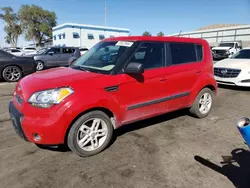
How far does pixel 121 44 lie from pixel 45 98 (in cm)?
164

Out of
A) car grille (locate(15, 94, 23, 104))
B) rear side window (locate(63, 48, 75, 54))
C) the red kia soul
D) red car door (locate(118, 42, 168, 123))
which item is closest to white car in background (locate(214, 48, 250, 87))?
the red kia soul

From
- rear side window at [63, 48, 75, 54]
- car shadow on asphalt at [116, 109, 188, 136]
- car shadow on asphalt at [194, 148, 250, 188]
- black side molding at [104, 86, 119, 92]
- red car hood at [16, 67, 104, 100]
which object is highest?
rear side window at [63, 48, 75, 54]

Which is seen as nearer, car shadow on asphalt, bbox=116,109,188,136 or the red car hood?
the red car hood

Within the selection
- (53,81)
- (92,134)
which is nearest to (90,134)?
(92,134)

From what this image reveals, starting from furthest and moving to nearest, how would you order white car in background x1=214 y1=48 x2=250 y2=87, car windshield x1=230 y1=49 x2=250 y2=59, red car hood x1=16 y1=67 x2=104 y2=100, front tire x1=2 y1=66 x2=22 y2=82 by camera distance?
front tire x1=2 y1=66 x2=22 y2=82, car windshield x1=230 y1=49 x2=250 y2=59, white car in background x1=214 y1=48 x2=250 y2=87, red car hood x1=16 y1=67 x2=104 y2=100

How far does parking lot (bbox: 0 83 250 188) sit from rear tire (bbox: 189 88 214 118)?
40 cm

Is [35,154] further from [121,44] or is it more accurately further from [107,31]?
[107,31]

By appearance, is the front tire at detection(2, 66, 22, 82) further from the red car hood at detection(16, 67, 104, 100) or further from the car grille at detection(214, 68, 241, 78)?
the car grille at detection(214, 68, 241, 78)

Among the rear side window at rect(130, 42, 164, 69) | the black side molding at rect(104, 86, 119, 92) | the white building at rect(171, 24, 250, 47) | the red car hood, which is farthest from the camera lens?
the white building at rect(171, 24, 250, 47)

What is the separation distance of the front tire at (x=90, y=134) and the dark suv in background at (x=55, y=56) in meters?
11.4

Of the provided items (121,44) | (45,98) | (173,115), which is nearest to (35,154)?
(45,98)

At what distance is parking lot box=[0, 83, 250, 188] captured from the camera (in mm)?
2617

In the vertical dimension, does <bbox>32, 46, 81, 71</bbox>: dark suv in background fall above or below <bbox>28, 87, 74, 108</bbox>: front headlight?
above

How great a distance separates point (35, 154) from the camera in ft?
10.5
